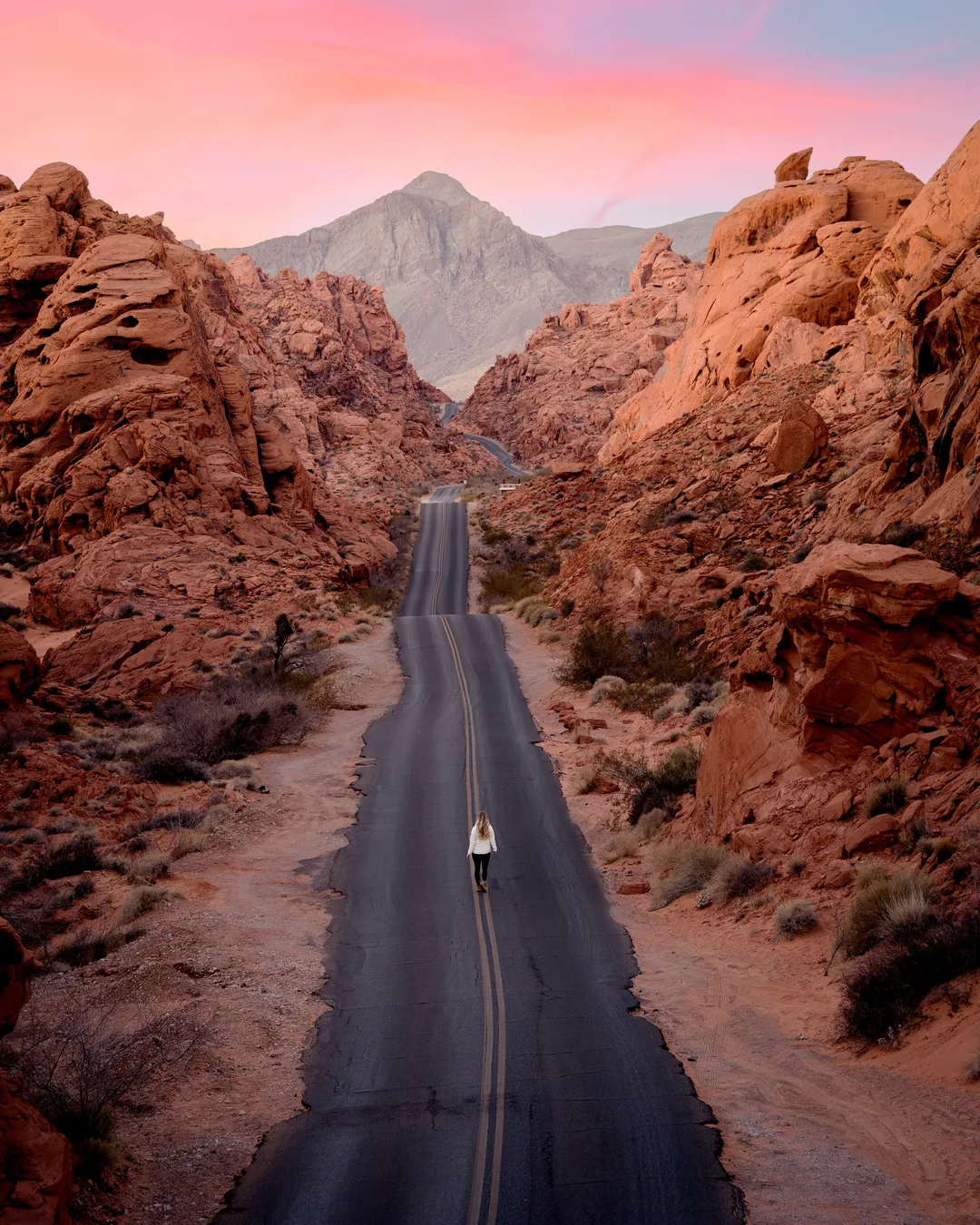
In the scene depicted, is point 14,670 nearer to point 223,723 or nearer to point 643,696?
point 223,723

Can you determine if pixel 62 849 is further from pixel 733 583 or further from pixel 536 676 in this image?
pixel 733 583

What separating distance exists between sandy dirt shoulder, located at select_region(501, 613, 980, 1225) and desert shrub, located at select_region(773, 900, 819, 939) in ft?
0.48

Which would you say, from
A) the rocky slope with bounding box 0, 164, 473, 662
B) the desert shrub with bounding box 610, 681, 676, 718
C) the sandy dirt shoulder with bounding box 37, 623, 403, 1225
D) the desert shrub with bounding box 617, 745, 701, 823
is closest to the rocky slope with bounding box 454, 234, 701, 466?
the rocky slope with bounding box 0, 164, 473, 662

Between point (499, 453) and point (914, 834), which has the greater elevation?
point (499, 453)

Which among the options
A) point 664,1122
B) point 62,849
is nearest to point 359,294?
point 62,849

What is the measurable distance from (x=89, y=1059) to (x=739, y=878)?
10.1m

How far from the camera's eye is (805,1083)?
1053 cm

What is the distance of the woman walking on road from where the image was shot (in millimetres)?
17406

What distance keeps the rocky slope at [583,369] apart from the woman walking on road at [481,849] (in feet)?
276

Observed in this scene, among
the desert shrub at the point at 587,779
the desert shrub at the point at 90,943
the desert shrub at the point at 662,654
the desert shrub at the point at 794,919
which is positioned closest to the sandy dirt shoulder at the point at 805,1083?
the desert shrub at the point at 794,919

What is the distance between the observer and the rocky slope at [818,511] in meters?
15.2

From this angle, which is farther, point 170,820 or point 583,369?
point 583,369

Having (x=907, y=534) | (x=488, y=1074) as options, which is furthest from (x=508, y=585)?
(x=488, y=1074)

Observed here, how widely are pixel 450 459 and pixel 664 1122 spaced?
102 meters
